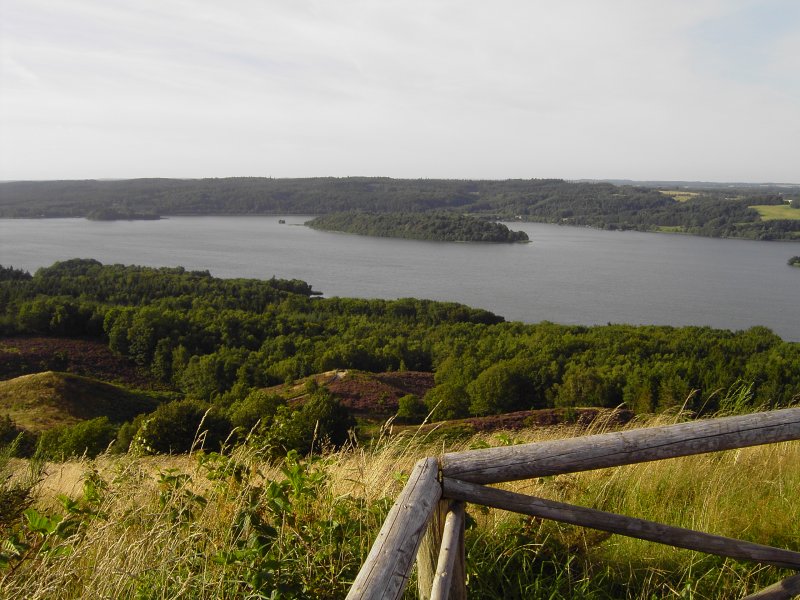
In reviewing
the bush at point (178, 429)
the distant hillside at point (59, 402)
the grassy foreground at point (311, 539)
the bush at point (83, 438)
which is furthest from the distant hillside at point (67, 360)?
the grassy foreground at point (311, 539)

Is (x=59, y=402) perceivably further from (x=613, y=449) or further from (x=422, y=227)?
(x=422, y=227)

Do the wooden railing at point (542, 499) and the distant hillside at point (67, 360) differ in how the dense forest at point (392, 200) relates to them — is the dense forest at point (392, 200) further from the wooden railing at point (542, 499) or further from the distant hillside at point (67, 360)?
the wooden railing at point (542, 499)

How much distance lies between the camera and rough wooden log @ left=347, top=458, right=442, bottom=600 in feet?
3.83

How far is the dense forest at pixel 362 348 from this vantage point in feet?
73.0

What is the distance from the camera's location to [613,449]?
65.9 inches

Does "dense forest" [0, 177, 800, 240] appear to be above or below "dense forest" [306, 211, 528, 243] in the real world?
above

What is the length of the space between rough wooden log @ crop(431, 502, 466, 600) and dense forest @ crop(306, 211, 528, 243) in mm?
89813

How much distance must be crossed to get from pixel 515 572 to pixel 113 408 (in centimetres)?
2345

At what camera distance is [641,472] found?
2832 millimetres

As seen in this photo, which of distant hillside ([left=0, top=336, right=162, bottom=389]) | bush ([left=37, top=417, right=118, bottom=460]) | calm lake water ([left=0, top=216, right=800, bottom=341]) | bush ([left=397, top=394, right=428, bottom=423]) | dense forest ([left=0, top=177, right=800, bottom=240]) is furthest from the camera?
dense forest ([left=0, top=177, right=800, bottom=240])

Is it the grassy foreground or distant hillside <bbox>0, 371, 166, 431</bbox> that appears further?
distant hillside <bbox>0, 371, 166, 431</bbox>

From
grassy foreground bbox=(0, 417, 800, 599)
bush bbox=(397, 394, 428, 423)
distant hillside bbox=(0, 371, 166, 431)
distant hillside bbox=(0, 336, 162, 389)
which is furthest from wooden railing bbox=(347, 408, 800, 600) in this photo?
distant hillside bbox=(0, 336, 162, 389)

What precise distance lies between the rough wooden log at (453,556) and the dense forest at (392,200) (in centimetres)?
10816

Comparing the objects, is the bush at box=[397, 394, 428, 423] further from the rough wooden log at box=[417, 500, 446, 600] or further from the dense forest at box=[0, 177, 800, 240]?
the dense forest at box=[0, 177, 800, 240]
